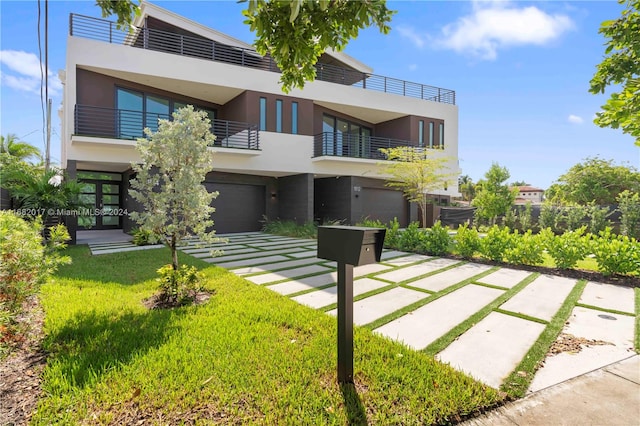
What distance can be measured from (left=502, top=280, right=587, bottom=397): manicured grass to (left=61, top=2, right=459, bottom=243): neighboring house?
37.0 feet

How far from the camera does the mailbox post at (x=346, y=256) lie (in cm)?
212

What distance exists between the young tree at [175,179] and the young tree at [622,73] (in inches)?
193

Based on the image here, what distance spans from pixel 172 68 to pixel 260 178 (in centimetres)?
607

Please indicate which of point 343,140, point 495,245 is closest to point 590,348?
point 495,245

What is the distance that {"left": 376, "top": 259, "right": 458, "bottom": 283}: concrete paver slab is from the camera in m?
5.88

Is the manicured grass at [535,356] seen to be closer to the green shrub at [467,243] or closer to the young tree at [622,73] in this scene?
the young tree at [622,73]

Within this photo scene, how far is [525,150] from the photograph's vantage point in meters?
27.4

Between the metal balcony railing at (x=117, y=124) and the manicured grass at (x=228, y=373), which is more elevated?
the metal balcony railing at (x=117, y=124)

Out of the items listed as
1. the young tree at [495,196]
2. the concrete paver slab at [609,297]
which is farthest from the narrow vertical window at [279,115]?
the concrete paver slab at [609,297]

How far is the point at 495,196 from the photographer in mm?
15766

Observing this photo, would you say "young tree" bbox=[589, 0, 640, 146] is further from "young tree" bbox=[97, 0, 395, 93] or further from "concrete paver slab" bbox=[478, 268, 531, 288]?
"concrete paver slab" bbox=[478, 268, 531, 288]

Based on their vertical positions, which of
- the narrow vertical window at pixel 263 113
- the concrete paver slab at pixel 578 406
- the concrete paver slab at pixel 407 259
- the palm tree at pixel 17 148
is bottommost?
the concrete paver slab at pixel 578 406

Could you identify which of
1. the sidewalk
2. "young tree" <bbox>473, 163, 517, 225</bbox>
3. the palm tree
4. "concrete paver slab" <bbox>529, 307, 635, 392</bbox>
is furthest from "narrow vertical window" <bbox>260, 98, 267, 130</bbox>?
the sidewalk

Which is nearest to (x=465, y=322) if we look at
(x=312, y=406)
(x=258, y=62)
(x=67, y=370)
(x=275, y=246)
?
(x=312, y=406)
